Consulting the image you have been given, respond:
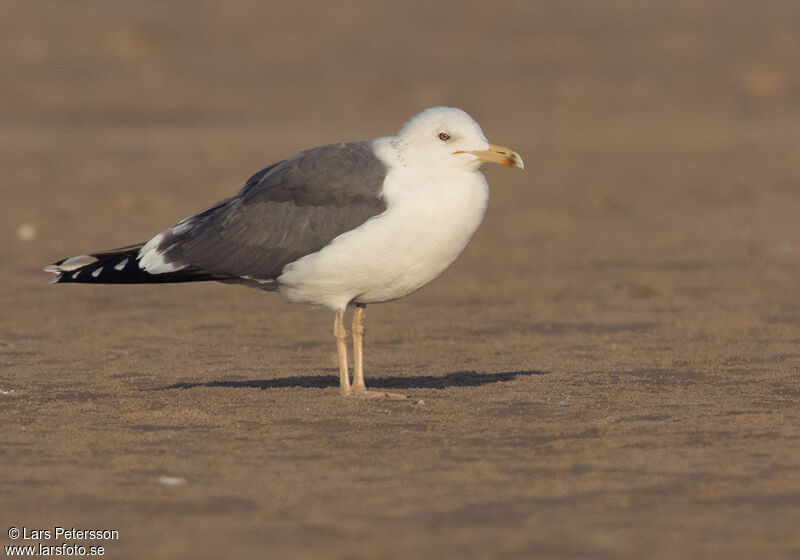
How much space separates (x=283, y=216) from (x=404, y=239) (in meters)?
0.80

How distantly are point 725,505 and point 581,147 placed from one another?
1638 cm

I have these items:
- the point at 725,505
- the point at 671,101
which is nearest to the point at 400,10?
the point at 671,101

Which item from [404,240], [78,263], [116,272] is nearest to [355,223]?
[404,240]

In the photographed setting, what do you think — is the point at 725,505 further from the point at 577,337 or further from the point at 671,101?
the point at 671,101

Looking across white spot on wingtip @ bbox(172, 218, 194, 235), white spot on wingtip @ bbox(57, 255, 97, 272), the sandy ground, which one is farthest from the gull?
the sandy ground

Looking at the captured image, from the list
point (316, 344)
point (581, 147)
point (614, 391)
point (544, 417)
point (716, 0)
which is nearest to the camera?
point (544, 417)

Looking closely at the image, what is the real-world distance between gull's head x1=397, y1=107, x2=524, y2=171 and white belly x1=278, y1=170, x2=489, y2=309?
80 mm

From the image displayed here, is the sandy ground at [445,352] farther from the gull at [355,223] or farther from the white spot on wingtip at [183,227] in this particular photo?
the white spot on wingtip at [183,227]

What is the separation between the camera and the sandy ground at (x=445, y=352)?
18.6 ft

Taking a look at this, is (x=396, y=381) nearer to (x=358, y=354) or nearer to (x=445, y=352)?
(x=358, y=354)

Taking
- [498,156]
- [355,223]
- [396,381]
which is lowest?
[396,381]

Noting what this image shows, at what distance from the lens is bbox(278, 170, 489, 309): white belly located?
7.66 metres

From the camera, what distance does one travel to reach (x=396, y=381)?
8.73 meters

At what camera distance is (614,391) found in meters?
8.09
